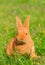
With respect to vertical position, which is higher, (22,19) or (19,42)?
(22,19)

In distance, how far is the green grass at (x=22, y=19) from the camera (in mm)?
8438

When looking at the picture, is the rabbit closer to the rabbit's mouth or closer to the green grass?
the rabbit's mouth

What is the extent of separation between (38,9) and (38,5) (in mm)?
829

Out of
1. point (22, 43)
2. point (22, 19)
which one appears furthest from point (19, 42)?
point (22, 19)

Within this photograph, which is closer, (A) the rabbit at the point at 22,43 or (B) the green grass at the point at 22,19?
(A) the rabbit at the point at 22,43

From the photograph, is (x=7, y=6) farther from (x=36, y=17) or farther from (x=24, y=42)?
(x=24, y=42)

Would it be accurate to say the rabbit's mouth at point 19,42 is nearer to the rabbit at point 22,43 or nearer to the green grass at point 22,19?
the rabbit at point 22,43

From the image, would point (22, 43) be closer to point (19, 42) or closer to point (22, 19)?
point (19, 42)

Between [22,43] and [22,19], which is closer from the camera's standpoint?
[22,43]

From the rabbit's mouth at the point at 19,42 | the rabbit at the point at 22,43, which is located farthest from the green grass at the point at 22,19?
the rabbit's mouth at the point at 19,42

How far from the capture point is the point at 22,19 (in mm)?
12930

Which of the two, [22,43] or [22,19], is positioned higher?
[22,19]

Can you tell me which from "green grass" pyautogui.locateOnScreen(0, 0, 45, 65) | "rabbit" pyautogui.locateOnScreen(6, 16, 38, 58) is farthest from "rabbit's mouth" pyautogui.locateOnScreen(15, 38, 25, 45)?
"green grass" pyautogui.locateOnScreen(0, 0, 45, 65)

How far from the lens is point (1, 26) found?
39.4ft
